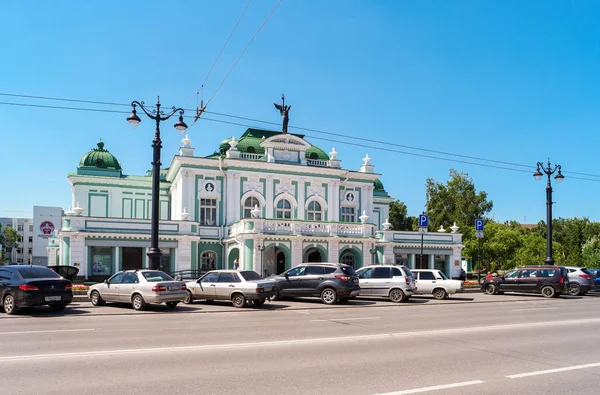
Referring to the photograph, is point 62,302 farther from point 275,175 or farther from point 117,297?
point 275,175

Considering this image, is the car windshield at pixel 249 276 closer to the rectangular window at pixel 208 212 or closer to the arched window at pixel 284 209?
the rectangular window at pixel 208 212

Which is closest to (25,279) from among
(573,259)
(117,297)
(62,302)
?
(62,302)

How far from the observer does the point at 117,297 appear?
20.0 meters

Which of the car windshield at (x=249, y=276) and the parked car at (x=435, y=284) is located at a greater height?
the car windshield at (x=249, y=276)

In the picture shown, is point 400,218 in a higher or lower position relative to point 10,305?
higher

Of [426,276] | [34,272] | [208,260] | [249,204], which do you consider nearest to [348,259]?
[249,204]

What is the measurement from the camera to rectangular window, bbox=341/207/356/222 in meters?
46.9

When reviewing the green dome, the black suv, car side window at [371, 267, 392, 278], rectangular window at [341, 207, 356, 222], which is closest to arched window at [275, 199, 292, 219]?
Result: rectangular window at [341, 207, 356, 222]

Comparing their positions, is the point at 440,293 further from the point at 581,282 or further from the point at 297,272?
the point at 581,282

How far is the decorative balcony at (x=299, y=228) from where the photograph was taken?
3631 centimetres

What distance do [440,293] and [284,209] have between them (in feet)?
61.6

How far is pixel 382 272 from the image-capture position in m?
25.5

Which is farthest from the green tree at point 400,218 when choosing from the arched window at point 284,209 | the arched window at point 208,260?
the arched window at point 208,260

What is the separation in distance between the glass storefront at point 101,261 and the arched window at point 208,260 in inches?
258
